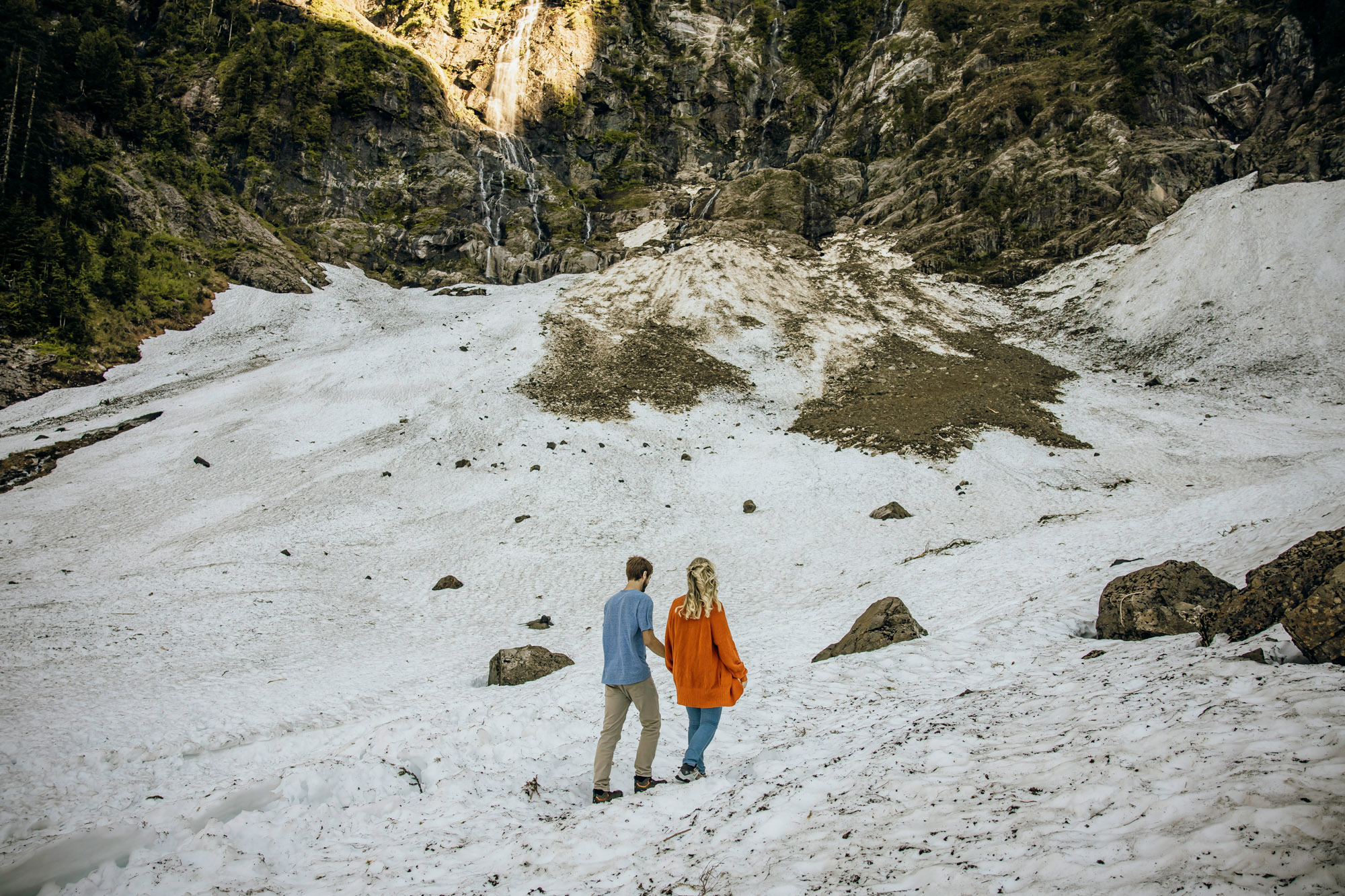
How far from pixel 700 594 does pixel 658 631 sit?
31.1ft

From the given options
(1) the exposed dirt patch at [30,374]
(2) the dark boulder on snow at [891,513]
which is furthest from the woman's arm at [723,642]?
(1) the exposed dirt patch at [30,374]

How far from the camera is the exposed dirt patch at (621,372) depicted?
3128cm

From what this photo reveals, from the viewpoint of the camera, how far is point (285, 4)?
247ft

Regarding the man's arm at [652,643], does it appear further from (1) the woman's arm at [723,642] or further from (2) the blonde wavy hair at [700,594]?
(1) the woman's arm at [723,642]

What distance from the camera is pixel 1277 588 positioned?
6.27m

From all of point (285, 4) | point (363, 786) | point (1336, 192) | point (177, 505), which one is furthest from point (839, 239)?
point (285, 4)

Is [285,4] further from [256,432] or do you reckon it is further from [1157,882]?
[1157,882]

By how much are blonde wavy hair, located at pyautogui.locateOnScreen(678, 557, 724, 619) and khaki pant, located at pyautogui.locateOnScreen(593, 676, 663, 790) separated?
2.62ft

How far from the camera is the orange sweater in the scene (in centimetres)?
579

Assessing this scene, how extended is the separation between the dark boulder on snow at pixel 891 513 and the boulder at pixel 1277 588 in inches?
565

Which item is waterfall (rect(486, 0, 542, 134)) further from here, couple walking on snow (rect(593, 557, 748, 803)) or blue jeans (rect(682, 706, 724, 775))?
blue jeans (rect(682, 706, 724, 775))

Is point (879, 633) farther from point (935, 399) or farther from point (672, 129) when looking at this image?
point (672, 129)

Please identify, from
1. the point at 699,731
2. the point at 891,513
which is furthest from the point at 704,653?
the point at 891,513

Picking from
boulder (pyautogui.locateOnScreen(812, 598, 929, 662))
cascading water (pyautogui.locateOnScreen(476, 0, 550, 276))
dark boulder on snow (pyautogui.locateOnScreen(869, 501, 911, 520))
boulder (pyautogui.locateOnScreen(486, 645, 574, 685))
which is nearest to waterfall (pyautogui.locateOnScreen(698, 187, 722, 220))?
cascading water (pyautogui.locateOnScreen(476, 0, 550, 276))
